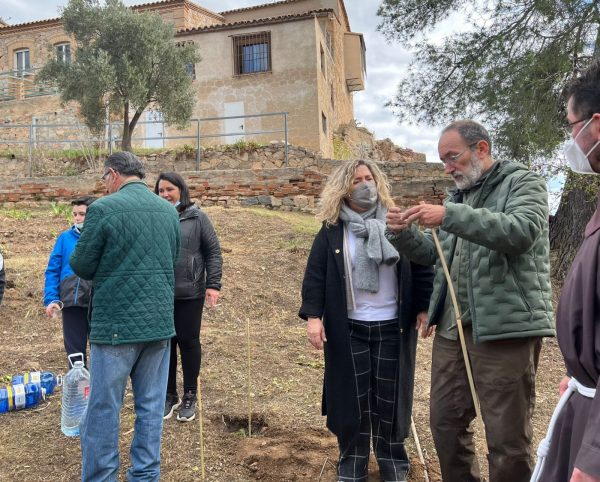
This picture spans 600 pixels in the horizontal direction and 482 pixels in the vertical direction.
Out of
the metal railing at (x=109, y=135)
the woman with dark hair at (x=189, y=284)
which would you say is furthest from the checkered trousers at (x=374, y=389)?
the metal railing at (x=109, y=135)

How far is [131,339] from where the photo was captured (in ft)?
8.58

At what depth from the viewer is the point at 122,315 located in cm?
262

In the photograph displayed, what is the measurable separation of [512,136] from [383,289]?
6222mm

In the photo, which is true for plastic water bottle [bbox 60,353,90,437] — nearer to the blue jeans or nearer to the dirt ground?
the dirt ground

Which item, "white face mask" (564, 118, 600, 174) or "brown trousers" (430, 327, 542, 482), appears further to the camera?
"brown trousers" (430, 327, 542, 482)

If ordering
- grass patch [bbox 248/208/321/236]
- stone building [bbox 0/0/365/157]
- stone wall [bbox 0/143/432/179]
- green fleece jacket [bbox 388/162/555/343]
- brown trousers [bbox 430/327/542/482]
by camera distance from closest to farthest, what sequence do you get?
green fleece jacket [bbox 388/162/555/343]
brown trousers [bbox 430/327/542/482]
grass patch [bbox 248/208/321/236]
stone wall [bbox 0/143/432/179]
stone building [bbox 0/0/365/157]

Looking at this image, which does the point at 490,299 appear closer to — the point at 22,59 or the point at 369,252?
the point at 369,252

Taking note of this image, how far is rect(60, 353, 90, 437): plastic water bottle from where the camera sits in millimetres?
3574

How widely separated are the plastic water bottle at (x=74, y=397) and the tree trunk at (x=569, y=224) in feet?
22.5

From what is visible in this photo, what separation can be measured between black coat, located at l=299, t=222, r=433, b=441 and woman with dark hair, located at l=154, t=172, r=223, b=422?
1.06 metres

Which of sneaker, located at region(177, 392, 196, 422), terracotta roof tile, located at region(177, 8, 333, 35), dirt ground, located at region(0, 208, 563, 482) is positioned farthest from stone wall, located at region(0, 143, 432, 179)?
sneaker, located at region(177, 392, 196, 422)

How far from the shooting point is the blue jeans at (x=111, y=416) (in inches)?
103

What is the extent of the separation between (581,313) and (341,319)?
1506 mm

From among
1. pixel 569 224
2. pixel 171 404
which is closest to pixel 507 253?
pixel 171 404
